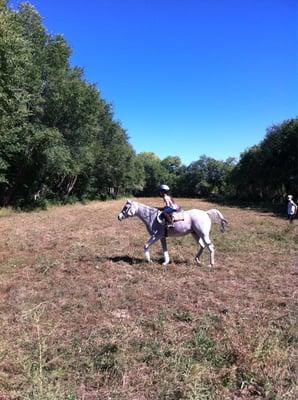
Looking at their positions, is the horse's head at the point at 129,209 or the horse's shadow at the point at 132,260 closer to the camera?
the horse's shadow at the point at 132,260

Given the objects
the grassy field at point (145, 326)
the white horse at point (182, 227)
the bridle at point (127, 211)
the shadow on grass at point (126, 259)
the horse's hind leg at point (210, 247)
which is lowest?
the grassy field at point (145, 326)

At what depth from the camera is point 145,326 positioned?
237 inches

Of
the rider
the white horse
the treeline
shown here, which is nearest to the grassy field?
the white horse

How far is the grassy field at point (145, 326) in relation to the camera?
427cm

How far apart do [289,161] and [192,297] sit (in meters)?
41.1

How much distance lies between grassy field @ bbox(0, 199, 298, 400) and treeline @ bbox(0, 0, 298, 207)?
10.3 metres

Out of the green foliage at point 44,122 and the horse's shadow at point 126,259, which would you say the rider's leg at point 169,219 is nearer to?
the horse's shadow at point 126,259

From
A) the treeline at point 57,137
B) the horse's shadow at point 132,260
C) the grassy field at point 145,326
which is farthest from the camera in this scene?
the treeline at point 57,137

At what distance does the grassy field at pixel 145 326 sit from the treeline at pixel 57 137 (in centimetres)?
1033

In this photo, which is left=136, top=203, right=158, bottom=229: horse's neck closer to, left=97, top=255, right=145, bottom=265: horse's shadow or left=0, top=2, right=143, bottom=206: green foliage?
left=97, top=255, right=145, bottom=265: horse's shadow

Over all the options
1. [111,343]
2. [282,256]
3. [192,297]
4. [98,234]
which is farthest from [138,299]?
[98,234]

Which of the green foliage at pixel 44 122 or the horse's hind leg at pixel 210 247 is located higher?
the green foliage at pixel 44 122

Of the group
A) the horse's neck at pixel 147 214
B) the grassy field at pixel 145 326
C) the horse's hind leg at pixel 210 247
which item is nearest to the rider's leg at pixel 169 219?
the horse's neck at pixel 147 214

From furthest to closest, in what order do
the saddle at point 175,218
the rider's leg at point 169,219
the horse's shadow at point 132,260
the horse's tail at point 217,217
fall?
the horse's tail at point 217,217 < the horse's shadow at point 132,260 < the saddle at point 175,218 < the rider's leg at point 169,219
